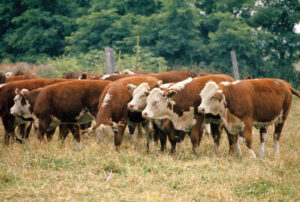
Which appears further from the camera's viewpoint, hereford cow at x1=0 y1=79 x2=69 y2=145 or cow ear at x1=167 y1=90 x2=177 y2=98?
hereford cow at x1=0 y1=79 x2=69 y2=145

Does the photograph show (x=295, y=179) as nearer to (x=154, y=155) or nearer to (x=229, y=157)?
(x=229, y=157)

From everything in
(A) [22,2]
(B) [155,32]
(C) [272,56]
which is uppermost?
(A) [22,2]

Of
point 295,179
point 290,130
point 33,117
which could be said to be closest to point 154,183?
point 295,179

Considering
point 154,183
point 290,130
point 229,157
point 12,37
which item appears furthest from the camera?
point 12,37

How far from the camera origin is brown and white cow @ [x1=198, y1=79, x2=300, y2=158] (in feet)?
24.1

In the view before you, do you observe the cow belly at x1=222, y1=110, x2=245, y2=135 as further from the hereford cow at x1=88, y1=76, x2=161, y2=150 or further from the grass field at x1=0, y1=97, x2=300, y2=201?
the hereford cow at x1=88, y1=76, x2=161, y2=150

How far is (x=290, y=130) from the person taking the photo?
35.0 ft

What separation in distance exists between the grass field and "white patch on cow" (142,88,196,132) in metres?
0.63

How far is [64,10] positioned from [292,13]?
1828 cm

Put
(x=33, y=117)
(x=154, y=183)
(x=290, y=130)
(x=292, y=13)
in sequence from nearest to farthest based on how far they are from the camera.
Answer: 1. (x=154, y=183)
2. (x=33, y=117)
3. (x=290, y=130)
4. (x=292, y=13)

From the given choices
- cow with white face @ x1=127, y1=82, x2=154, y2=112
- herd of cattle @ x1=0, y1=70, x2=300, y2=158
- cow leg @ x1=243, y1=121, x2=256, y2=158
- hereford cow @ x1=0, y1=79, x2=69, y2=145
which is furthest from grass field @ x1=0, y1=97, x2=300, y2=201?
hereford cow @ x1=0, y1=79, x2=69, y2=145

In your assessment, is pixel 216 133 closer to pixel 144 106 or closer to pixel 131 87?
pixel 144 106

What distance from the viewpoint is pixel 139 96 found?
7.91 metres

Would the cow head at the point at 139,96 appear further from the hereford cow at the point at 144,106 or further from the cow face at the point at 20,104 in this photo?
the cow face at the point at 20,104
